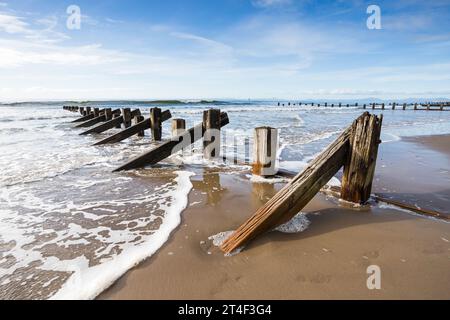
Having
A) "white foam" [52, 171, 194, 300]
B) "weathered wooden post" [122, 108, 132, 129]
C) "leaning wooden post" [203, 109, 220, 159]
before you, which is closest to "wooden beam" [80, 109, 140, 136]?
"weathered wooden post" [122, 108, 132, 129]

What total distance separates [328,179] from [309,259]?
110cm

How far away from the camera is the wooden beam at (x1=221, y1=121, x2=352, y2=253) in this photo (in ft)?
9.03

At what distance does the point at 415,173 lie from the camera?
18.7 ft

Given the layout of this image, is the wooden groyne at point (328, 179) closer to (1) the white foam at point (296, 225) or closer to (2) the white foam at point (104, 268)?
→ (1) the white foam at point (296, 225)

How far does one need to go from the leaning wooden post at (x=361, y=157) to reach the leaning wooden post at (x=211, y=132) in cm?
403

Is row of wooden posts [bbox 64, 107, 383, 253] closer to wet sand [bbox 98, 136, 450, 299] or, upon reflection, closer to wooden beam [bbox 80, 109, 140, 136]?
wet sand [bbox 98, 136, 450, 299]

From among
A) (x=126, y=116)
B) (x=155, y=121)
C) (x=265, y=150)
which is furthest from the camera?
(x=126, y=116)

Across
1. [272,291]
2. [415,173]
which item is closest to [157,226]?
[272,291]

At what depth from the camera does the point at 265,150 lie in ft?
17.0

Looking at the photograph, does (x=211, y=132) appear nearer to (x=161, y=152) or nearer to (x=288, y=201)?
(x=161, y=152)

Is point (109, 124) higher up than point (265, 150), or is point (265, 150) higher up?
point (109, 124)

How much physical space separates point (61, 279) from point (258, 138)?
3.84 metres

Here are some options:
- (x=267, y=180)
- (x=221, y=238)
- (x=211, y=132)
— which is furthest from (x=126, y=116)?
(x=221, y=238)

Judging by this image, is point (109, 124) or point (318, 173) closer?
point (318, 173)
